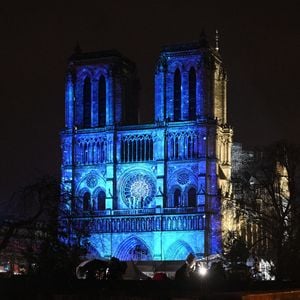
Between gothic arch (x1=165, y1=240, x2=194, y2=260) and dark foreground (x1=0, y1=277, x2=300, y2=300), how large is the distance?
2604 inches

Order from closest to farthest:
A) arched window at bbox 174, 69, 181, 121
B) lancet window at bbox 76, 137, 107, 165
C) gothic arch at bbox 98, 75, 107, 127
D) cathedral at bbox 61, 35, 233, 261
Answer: cathedral at bbox 61, 35, 233, 261
arched window at bbox 174, 69, 181, 121
lancet window at bbox 76, 137, 107, 165
gothic arch at bbox 98, 75, 107, 127

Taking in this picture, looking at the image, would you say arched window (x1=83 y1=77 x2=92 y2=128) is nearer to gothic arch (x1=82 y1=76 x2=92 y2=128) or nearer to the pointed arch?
gothic arch (x1=82 y1=76 x2=92 y2=128)

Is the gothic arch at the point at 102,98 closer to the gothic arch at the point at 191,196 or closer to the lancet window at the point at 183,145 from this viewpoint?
the lancet window at the point at 183,145

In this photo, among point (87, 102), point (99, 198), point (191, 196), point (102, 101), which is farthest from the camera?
point (87, 102)

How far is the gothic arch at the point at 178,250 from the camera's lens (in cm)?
10150

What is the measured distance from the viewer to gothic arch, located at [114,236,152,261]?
10381cm

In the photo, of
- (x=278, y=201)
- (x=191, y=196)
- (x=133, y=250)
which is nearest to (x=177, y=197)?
(x=191, y=196)

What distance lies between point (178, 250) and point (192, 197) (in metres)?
5.51

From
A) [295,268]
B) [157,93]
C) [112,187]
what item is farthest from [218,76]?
[295,268]

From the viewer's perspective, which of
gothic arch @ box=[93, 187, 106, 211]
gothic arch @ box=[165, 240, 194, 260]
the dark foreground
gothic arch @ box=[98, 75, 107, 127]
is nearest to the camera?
the dark foreground

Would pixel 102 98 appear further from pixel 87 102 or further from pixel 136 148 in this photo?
pixel 136 148

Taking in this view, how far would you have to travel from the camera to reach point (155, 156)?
104 meters

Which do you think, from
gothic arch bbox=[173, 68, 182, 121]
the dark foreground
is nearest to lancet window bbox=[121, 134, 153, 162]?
gothic arch bbox=[173, 68, 182, 121]

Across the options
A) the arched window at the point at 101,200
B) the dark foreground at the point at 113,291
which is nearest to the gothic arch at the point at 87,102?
the arched window at the point at 101,200
